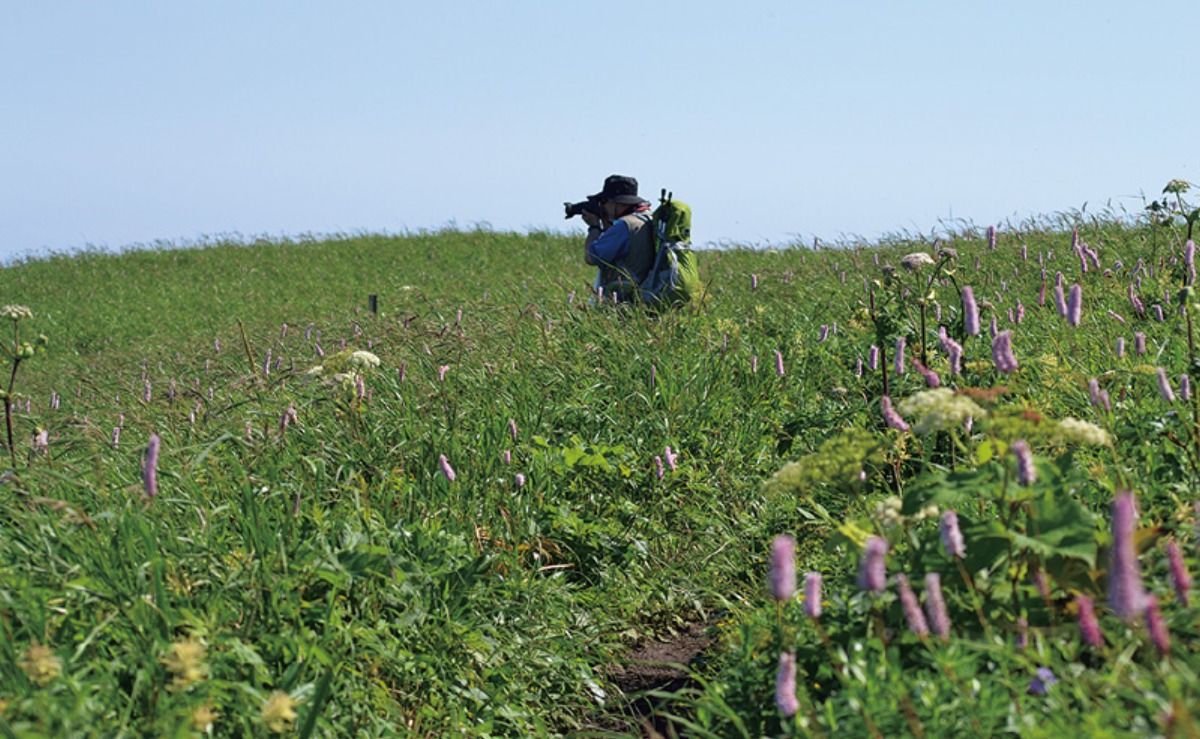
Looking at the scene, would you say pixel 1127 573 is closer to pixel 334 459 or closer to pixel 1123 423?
pixel 1123 423

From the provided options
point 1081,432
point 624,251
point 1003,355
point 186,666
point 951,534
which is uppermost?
point 624,251

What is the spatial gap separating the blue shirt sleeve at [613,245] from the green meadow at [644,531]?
1075 millimetres

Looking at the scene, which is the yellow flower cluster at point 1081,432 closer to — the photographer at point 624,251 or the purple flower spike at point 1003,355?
the purple flower spike at point 1003,355

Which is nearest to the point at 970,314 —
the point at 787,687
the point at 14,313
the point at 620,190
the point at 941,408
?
the point at 941,408

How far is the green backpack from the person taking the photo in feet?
29.4

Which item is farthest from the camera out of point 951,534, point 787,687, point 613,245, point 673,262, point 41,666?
point 613,245

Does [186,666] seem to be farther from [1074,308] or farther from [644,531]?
[644,531]

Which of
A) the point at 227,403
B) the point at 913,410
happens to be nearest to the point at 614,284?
the point at 227,403

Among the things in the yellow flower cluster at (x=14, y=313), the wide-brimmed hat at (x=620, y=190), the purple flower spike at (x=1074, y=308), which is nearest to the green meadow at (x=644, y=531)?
the yellow flower cluster at (x=14, y=313)

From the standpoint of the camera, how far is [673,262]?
29.4ft

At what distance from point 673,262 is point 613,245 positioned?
778mm

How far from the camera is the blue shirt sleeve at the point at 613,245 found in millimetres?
9508

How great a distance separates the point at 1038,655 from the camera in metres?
2.35

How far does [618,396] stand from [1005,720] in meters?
4.25
